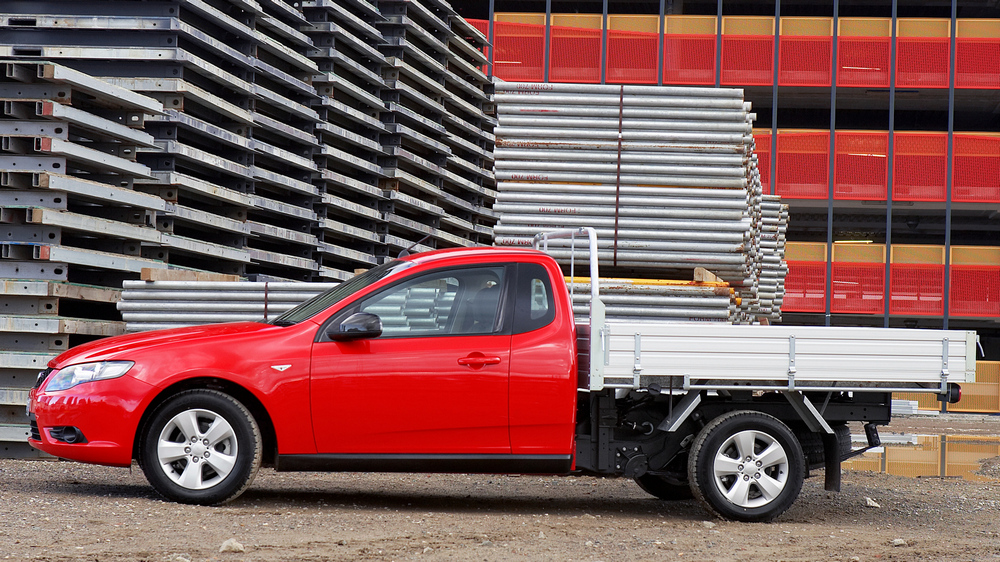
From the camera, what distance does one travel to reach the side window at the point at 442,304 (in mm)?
7363

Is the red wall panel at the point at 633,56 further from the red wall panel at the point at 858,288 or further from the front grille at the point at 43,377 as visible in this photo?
the front grille at the point at 43,377

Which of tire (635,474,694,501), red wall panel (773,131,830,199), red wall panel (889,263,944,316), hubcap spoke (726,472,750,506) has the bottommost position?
tire (635,474,694,501)

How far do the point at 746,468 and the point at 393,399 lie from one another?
7.70ft

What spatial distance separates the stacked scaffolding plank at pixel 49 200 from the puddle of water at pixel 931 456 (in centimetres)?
682

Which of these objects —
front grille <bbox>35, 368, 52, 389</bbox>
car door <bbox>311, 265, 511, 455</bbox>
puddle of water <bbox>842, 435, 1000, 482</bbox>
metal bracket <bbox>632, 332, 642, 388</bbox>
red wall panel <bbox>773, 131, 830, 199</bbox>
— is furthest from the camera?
red wall panel <bbox>773, 131, 830, 199</bbox>

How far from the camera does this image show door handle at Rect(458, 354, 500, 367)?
7.27 meters

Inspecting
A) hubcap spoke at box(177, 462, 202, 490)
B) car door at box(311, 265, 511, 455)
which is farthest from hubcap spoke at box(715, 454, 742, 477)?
hubcap spoke at box(177, 462, 202, 490)

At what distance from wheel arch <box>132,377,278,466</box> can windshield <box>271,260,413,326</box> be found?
0.52 m

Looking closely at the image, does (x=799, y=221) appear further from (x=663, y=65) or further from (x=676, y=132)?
(x=676, y=132)

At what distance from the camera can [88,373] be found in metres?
7.20

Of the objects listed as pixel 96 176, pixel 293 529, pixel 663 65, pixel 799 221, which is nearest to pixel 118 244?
pixel 96 176

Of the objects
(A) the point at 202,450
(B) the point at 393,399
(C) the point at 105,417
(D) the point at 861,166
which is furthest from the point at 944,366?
(D) the point at 861,166

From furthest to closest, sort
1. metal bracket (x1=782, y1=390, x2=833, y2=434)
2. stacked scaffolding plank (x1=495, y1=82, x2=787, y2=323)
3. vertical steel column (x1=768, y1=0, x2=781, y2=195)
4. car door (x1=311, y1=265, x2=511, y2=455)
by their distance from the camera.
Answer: vertical steel column (x1=768, y1=0, x2=781, y2=195) → stacked scaffolding plank (x1=495, y1=82, x2=787, y2=323) → metal bracket (x1=782, y1=390, x2=833, y2=434) → car door (x1=311, y1=265, x2=511, y2=455)

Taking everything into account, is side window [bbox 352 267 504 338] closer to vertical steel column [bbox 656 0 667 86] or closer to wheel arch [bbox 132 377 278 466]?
wheel arch [bbox 132 377 278 466]
